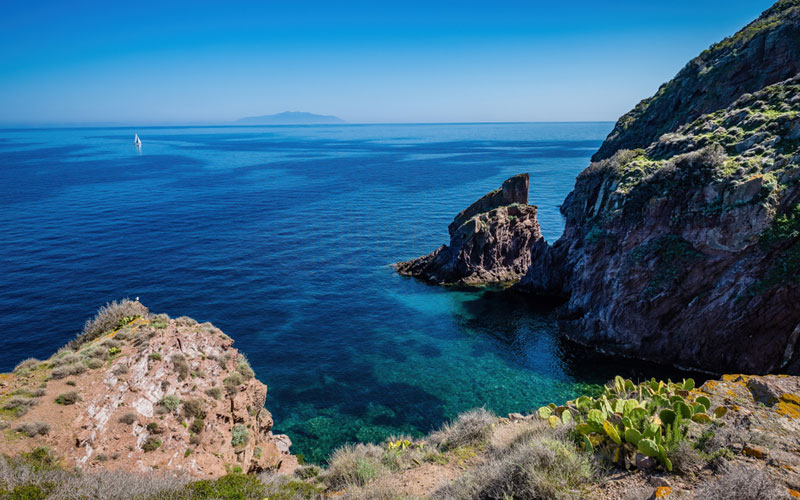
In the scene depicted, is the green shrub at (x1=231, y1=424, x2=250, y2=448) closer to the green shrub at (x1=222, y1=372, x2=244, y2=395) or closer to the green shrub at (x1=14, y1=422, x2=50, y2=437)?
the green shrub at (x1=222, y1=372, x2=244, y2=395)

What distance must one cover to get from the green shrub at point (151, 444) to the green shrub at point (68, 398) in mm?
2963

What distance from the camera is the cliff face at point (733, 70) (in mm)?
44906

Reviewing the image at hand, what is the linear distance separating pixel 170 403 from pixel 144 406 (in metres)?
0.87

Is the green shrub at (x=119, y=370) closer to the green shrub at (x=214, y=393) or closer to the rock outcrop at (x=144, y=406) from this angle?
the rock outcrop at (x=144, y=406)

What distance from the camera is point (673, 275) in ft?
99.3

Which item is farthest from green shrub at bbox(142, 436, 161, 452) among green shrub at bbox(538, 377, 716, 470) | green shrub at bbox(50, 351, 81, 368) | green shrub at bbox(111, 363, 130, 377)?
green shrub at bbox(538, 377, 716, 470)

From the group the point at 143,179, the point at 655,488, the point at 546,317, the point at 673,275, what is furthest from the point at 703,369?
the point at 143,179

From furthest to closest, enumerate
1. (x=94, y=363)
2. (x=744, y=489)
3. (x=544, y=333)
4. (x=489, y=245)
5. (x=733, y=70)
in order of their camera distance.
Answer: (x=733, y=70) → (x=489, y=245) → (x=544, y=333) → (x=94, y=363) → (x=744, y=489)

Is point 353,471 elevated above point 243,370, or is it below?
above

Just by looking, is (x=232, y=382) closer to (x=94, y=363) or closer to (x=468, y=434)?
(x=94, y=363)

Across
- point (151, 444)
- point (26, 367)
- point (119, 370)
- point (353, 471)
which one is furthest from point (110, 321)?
point (353, 471)

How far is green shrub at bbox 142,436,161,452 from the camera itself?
563 inches

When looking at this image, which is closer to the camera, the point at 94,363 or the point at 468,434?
the point at 468,434

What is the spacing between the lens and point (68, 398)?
1441cm
